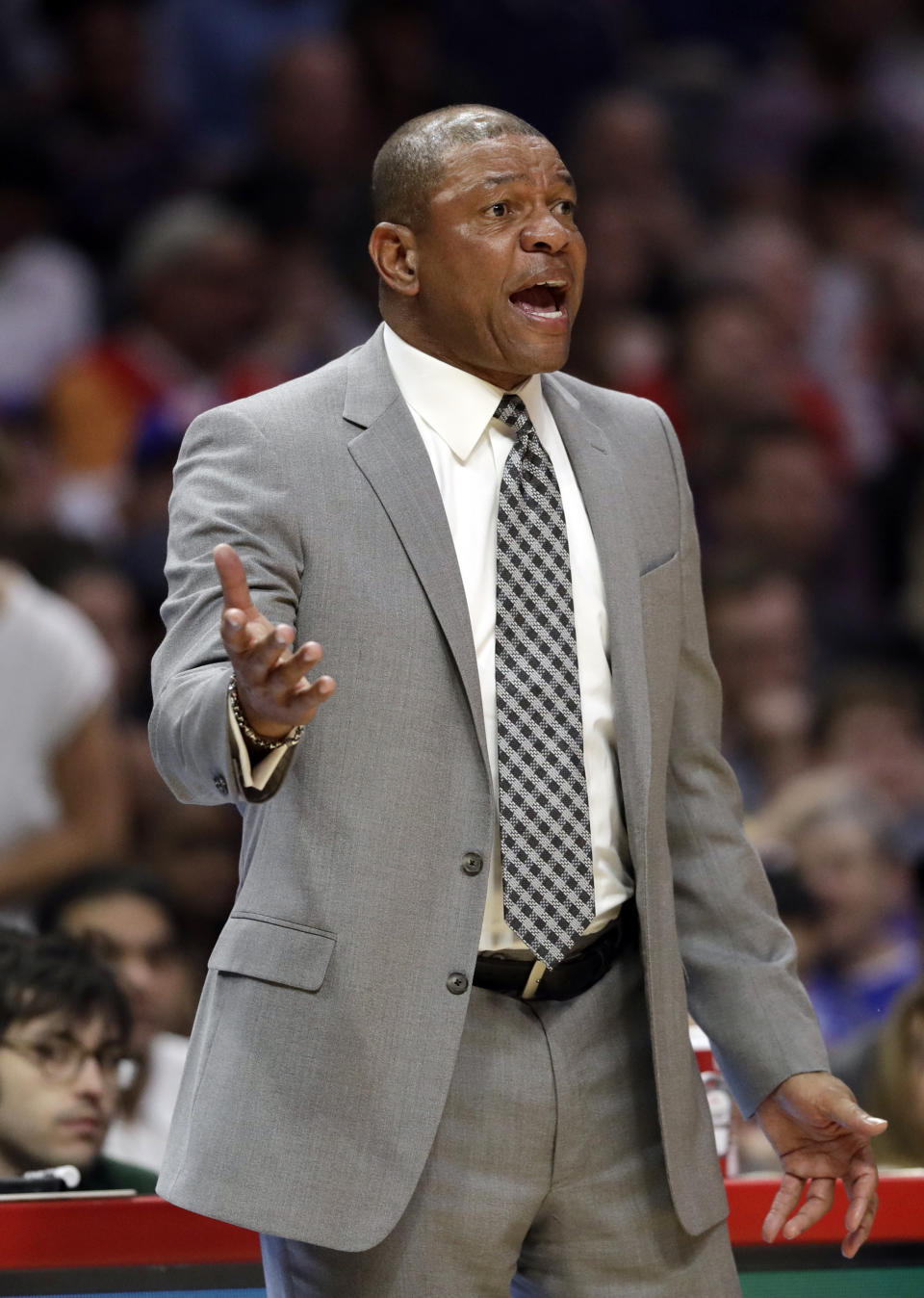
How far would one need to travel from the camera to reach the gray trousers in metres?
1.69

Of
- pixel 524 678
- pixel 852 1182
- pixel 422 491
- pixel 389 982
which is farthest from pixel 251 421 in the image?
pixel 852 1182

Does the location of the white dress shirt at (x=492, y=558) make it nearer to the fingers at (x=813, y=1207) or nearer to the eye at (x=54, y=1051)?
the fingers at (x=813, y=1207)

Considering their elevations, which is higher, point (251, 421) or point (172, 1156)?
point (251, 421)

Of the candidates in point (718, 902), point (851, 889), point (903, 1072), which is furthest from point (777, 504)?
point (718, 902)

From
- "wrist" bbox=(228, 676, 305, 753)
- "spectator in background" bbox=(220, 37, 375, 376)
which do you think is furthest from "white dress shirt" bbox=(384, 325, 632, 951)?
"spectator in background" bbox=(220, 37, 375, 376)

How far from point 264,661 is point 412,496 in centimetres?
34

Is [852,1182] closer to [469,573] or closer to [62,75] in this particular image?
[469,573]

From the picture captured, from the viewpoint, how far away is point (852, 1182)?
1.87m

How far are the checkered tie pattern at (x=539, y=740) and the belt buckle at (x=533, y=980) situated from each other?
0.05 ft

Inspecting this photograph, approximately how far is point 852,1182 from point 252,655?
0.85 m

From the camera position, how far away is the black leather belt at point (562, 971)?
5.67 ft

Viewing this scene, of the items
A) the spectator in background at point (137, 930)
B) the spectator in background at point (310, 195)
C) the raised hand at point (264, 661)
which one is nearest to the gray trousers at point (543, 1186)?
the raised hand at point (264, 661)

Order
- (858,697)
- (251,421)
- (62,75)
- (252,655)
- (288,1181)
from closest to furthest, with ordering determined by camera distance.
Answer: (252,655) → (288,1181) → (251,421) → (858,697) → (62,75)

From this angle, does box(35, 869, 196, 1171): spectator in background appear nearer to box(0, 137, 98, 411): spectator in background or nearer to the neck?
the neck
